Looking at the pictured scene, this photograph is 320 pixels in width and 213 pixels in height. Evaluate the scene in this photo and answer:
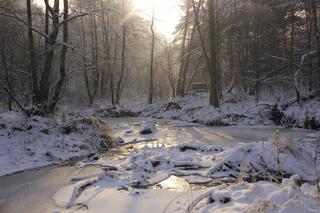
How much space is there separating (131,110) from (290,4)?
47.1ft

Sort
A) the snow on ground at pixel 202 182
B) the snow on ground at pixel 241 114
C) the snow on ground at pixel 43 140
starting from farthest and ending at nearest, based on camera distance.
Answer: the snow on ground at pixel 241 114, the snow on ground at pixel 43 140, the snow on ground at pixel 202 182

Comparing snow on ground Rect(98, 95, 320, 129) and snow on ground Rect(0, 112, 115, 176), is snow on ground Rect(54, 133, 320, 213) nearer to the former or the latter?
snow on ground Rect(0, 112, 115, 176)

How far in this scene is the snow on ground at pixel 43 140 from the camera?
33.2ft

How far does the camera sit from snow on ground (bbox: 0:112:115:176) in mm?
10125

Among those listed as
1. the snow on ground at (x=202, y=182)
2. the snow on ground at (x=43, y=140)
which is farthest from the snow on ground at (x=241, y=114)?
the snow on ground at (x=43, y=140)

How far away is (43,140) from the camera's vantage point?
11.5 meters

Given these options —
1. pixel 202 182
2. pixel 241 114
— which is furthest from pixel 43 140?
pixel 241 114

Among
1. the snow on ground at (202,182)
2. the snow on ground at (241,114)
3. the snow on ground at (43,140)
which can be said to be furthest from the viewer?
the snow on ground at (241,114)

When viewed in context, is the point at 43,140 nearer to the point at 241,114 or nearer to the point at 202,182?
the point at 202,182

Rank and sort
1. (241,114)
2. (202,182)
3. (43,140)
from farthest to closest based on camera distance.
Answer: (241,114) < (43,140) < (202,182)

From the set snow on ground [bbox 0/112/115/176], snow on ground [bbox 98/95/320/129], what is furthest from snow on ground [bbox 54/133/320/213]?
snow on ground [bbox 98/95/320/129]

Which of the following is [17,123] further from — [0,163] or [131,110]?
[131,110]

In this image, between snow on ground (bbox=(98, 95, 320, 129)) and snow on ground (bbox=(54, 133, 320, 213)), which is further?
snow on ground (bbox=(98, 95, 320, 129))

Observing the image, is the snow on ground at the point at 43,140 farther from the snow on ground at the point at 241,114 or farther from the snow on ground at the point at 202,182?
the snow on ground at the point at 241,114
